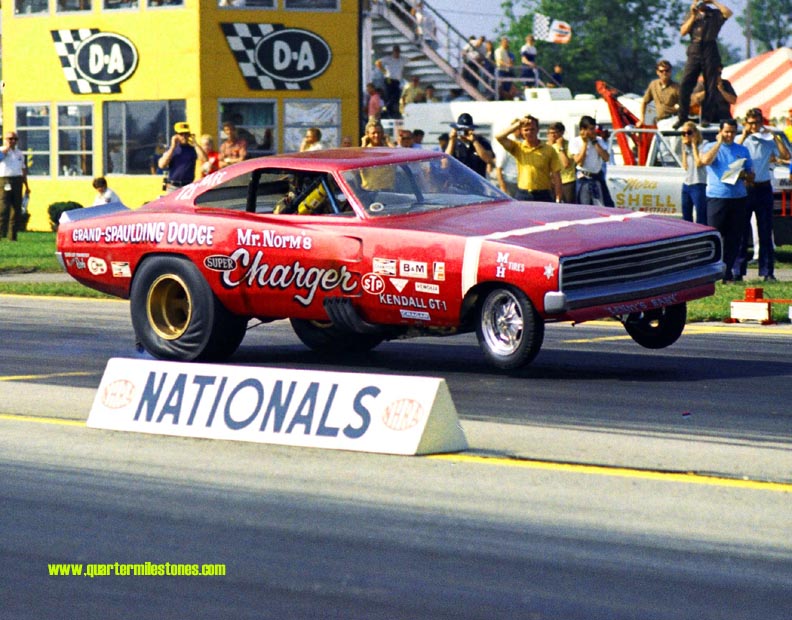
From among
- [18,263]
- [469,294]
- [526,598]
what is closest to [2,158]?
→ [18,263]

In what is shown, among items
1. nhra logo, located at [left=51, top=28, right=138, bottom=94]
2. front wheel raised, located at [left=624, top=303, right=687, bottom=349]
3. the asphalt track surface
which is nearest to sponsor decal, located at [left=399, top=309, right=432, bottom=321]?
the asphalt track surface

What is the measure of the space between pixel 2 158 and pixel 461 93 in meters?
14.4

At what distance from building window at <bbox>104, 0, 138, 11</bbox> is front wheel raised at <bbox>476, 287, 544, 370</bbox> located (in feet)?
76.0

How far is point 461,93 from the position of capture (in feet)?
125

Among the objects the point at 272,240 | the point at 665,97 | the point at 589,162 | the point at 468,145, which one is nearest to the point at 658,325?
the point at 272,240

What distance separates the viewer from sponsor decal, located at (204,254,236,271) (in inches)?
442

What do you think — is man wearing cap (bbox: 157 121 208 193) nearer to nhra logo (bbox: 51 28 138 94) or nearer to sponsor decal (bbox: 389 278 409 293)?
nhra logo (bbox: 51 28 138 94)

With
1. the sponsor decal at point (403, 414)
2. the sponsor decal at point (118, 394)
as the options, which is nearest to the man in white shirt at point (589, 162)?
the sponsor decal at point (118, 394)

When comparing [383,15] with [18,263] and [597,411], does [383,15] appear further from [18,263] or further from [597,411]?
[597,411]

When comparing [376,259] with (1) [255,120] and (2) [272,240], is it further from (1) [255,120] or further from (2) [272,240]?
(1) [255,120]

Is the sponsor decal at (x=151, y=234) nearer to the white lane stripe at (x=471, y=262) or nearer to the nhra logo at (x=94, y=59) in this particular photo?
the white lane stripe at (x=471, y=262)

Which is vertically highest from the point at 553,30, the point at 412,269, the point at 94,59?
the point at 553,30

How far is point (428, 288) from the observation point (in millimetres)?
10320

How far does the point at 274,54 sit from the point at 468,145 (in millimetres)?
12802
